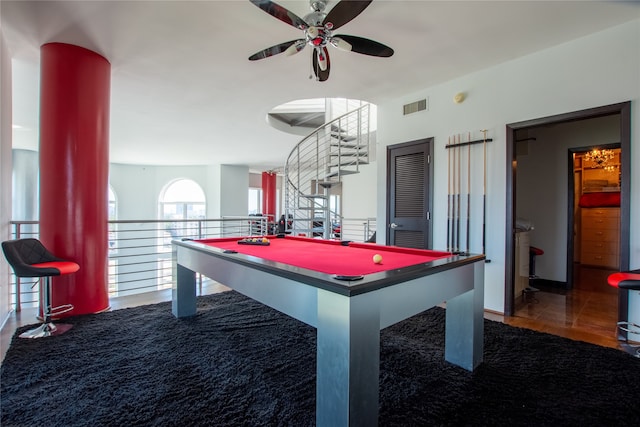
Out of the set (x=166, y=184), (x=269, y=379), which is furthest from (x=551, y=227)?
(x=166, y=184)

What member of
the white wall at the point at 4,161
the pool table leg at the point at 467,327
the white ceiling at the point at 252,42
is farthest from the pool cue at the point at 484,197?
the white wall at the point at 4,161

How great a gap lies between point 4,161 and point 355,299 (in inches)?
143

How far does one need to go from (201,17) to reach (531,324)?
13.2ft

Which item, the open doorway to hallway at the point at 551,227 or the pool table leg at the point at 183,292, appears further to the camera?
the open doorway to hallway at the point at 551,227

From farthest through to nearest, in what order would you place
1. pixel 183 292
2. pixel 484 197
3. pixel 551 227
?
pixel 551 227
pixel 484 197
pixel 183 292

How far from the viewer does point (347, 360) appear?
1214 mm

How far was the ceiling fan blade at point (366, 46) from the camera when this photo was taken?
226 centimetres

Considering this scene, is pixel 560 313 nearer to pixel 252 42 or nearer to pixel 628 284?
pixel 628 284

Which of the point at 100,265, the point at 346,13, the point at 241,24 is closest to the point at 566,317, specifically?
the point at 346,13

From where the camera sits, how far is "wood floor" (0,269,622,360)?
2.67m

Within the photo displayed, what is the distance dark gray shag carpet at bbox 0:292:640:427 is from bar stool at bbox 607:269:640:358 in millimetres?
245

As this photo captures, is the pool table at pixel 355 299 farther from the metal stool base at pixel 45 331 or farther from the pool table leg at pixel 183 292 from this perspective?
the metal stool base at pixel 45 331

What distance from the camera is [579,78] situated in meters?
2.79

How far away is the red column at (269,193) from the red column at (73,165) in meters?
8.94
